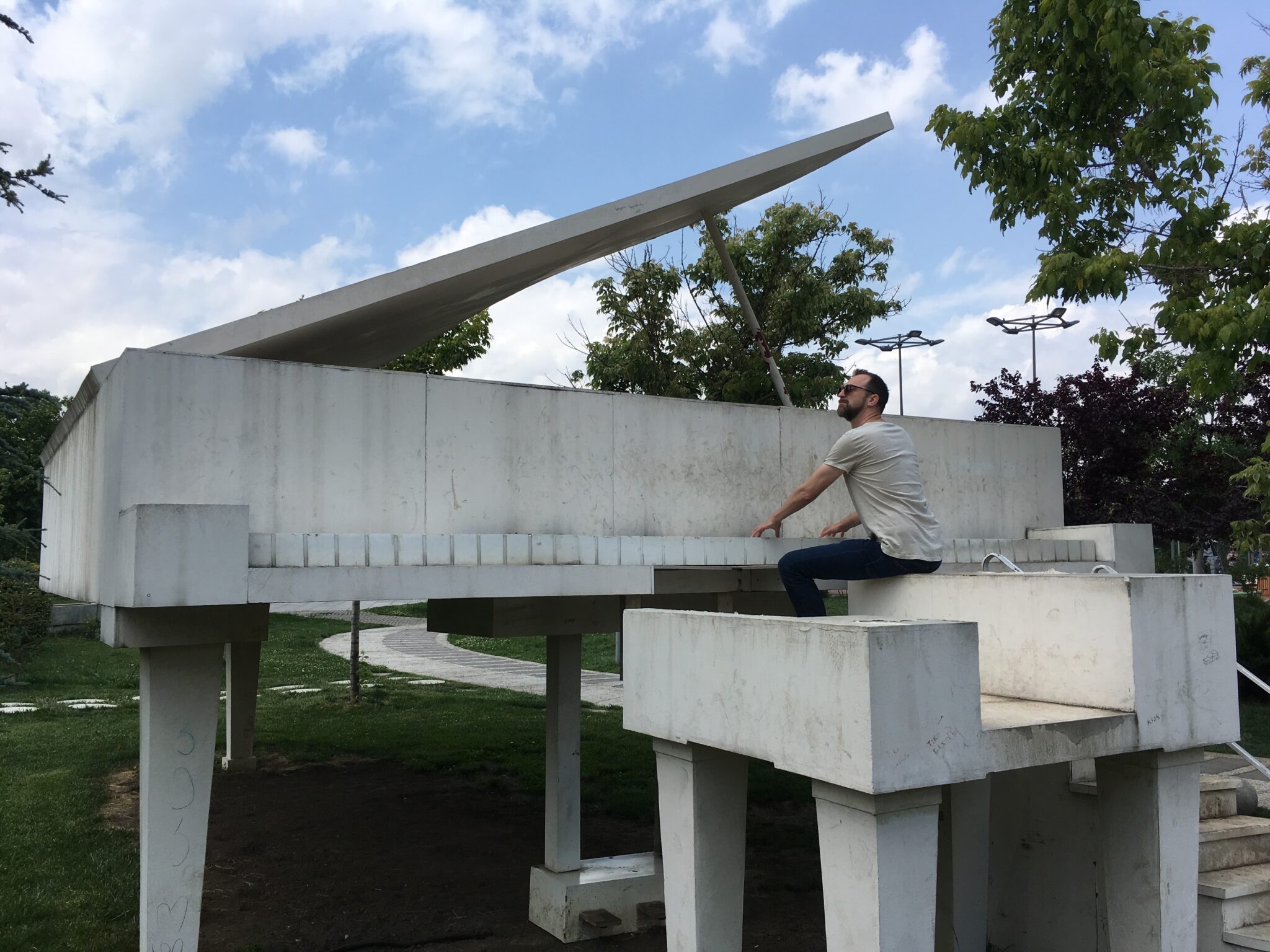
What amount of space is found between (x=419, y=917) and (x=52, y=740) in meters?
9.36

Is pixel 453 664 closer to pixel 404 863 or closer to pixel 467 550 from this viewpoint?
pixel 404 863

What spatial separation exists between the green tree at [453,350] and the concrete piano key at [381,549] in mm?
16690

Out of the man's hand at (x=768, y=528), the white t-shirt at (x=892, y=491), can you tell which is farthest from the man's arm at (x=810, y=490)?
the white t-shirt at (x=892, y=491)

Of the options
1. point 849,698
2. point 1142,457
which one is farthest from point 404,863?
point 1142,457

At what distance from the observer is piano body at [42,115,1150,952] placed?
18.0 feet

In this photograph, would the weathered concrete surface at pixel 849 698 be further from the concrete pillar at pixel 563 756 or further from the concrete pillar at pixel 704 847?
the concrete pillar at pixel 563 756

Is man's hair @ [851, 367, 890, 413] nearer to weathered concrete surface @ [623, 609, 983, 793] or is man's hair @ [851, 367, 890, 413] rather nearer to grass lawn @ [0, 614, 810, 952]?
weathered concrete surface @ [623, 609, 983, 793]

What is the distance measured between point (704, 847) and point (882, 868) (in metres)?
1.21

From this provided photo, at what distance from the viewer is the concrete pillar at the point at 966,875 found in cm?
664

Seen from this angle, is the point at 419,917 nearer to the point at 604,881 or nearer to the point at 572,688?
the point at 604,881

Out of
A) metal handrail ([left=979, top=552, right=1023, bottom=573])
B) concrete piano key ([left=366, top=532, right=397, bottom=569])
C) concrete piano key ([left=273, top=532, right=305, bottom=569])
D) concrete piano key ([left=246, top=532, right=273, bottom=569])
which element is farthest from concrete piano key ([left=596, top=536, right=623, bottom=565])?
metal handrail ([left=979, top=552, right=1023, bottom=573])

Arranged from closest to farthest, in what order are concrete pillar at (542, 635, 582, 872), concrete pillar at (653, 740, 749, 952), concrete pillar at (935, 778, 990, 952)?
concrete pillar at (653, 740, 749, 952), concrete pillar at (935, 778, 990, 952), concrete pillar at (542, 635, 582, 872)

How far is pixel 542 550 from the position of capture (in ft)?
20.8

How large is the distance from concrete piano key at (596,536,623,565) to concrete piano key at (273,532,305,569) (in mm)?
1799
